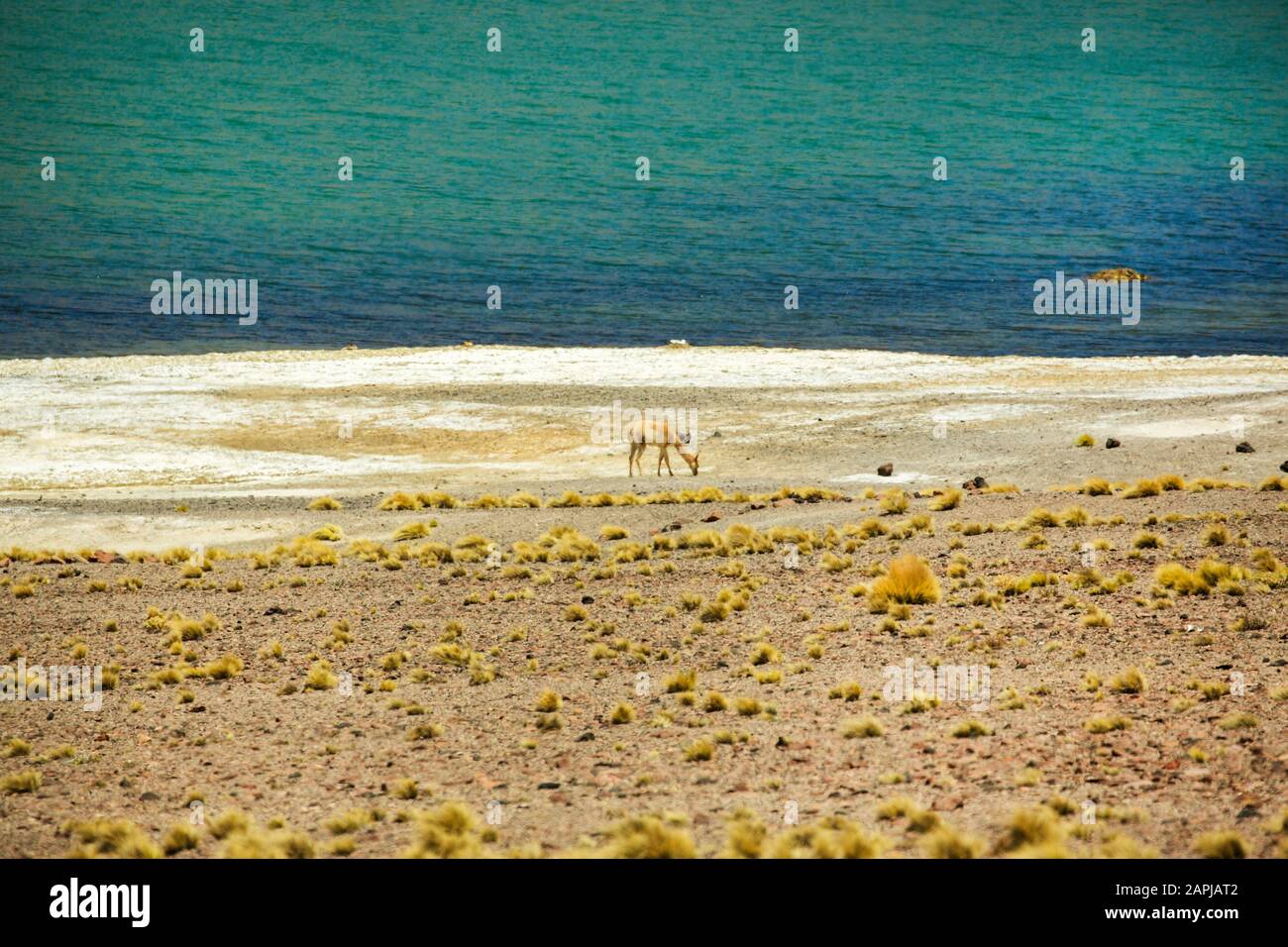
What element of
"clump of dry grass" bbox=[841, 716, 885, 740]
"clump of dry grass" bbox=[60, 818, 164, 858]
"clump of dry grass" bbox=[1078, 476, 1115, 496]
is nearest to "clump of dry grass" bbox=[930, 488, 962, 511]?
"clump of dry grass" bbox=[1078, 476, 1115, 496]

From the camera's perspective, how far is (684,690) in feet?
49.2

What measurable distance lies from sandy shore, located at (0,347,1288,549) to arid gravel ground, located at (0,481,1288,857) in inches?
198

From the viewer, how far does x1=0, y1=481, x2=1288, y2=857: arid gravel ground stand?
10.7 meters

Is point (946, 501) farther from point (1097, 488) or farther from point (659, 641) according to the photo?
point (659, 641)

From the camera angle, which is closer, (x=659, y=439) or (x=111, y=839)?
(x=111, y=839)

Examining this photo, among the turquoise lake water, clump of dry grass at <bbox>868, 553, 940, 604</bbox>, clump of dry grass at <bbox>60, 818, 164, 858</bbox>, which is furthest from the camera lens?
the turquoise lake water

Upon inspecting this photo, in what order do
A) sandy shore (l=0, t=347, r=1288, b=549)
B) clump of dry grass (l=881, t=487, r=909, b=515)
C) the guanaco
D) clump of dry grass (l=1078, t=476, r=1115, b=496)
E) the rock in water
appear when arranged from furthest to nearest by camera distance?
the rock in water, the guanaco, sandy shore (l=0, t=347, r=1288, b=549), clump of dry grass (l=1078, t=476, r=1115, b=496), clump of dry grass (l=881, t=487, r=909, b=515)

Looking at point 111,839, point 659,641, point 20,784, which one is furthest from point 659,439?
point 111,839

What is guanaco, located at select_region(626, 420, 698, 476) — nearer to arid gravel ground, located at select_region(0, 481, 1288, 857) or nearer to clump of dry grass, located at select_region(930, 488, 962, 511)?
arid gravel ground, located at select_region(0, 481, 1288, 857)

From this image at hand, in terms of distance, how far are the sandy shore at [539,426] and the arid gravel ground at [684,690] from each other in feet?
16.5

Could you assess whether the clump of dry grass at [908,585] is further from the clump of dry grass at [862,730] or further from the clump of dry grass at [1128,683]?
the clump of dry grass at [862,730]

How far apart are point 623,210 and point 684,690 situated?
103642mm

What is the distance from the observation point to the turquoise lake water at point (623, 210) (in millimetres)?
69750
